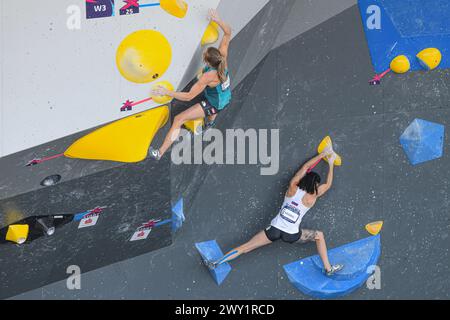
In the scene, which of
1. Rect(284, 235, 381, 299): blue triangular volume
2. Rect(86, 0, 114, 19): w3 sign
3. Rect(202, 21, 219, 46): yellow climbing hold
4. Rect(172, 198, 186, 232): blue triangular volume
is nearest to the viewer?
Rect(86, 0, 114, 19): w3 sign

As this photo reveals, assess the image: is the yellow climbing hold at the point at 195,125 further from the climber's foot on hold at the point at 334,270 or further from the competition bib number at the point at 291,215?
the climber's foot on hold at the point at 334,270

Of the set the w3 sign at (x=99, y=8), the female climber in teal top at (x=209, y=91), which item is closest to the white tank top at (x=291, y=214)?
the female climber in teal top at (x=209, y=91)

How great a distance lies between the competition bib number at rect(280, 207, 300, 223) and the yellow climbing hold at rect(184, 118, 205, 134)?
920mm

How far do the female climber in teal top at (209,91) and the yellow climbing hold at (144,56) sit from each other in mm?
121

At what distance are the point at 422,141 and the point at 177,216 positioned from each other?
Result: 1875 millimetres

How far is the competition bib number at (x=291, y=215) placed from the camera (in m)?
5.53

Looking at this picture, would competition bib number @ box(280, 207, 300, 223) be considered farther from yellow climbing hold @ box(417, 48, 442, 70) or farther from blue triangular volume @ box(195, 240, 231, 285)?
yellow climbing hold @ box(417, 48, 442, 70)

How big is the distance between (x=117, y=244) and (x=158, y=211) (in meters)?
0.39

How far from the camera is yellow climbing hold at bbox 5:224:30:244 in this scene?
4.68m

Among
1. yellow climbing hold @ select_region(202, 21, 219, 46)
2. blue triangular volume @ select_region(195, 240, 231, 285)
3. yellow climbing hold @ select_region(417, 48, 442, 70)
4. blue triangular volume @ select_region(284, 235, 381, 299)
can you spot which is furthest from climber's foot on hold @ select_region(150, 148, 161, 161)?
yellow climbing hold @ select_region(417, 48, 442, 70)

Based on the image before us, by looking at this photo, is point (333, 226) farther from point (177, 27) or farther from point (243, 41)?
point (177, 27)

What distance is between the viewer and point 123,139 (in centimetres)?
463

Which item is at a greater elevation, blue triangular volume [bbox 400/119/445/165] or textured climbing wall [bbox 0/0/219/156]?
textured climbing wall [bbox 0/0/219/156]

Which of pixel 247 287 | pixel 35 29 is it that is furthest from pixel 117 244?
pixel 35 29
